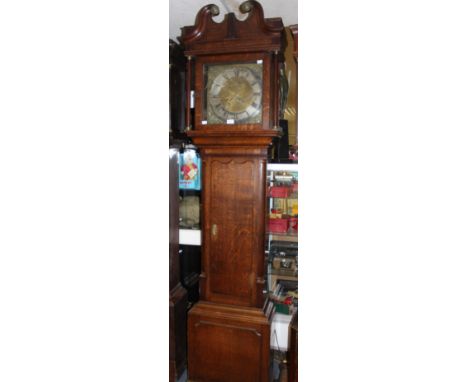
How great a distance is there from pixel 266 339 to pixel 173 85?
152cm

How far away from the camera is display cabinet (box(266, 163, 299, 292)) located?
2107 mm

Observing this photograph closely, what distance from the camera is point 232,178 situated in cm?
180

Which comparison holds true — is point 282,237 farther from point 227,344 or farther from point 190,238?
point 227,344

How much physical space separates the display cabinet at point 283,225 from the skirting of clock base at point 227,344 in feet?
1.22

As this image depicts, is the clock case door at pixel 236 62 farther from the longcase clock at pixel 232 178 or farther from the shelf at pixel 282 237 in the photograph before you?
the shelf at pixel 282 237

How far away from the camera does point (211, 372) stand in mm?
1867

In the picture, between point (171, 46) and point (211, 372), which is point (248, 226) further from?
point (171, 46)

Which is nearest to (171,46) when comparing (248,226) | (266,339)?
(248,226)

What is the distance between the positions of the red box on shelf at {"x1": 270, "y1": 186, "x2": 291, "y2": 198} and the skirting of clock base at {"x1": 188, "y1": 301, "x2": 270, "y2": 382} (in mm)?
676

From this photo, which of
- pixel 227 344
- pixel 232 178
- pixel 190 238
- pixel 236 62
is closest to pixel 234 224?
pixel 232 178

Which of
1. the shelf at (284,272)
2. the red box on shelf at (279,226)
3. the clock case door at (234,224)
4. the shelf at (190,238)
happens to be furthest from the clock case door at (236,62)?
the shelf at (284,272)

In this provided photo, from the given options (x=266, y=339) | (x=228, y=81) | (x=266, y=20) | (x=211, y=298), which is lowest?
(x=266, y=339)

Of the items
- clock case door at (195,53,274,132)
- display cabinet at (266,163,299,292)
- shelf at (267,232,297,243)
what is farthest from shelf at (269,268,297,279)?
clock case door at (195,53,274,132)

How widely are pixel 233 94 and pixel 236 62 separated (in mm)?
159
